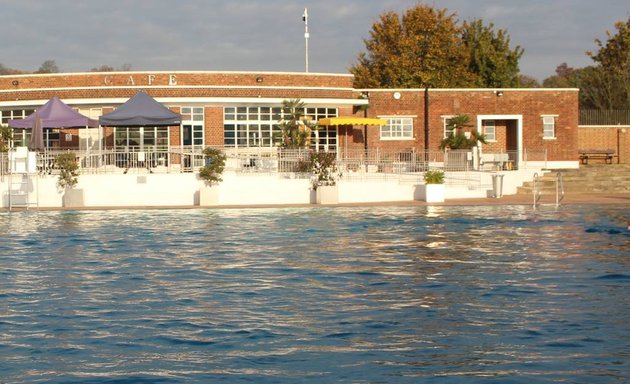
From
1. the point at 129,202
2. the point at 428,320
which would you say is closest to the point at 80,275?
the point at 428,320

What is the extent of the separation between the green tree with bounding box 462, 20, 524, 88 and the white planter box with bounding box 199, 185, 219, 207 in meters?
39.8

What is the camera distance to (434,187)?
34.9 metres

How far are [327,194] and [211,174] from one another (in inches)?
167

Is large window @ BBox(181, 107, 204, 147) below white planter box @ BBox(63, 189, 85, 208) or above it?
above

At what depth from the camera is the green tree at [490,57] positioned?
233 ft

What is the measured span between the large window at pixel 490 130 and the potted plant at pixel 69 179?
24378 mm

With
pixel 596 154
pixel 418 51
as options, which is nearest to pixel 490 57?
pixel 418 51

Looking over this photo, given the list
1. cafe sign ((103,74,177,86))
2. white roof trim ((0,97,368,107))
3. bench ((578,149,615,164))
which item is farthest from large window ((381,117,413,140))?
cafe sign ((103,74,177,86))

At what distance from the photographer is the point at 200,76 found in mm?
44719

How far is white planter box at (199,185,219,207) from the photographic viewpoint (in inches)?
1341

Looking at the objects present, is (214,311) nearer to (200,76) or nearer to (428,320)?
(428,320)

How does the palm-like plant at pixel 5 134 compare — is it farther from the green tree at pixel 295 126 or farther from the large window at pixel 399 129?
the large window at pixel 399 129

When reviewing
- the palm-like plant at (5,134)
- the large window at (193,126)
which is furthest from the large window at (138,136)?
the palm-like plant at (5,134)

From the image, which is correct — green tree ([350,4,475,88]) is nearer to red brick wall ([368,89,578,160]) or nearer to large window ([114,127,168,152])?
red brick wall ([368,89,578,160])
